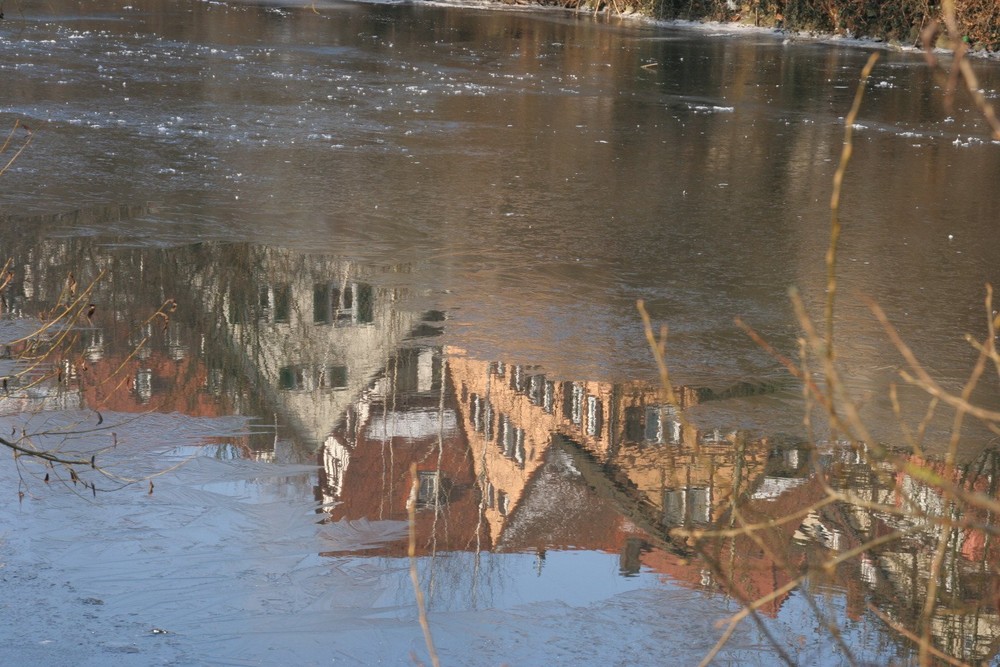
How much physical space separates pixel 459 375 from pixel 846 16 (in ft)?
73.6

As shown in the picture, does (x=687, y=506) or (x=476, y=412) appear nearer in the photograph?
(x=687, y=506)

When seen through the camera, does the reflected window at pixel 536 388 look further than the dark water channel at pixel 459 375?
Yes

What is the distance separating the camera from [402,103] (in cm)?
1528

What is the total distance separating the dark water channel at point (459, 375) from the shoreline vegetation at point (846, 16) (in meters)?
10.3

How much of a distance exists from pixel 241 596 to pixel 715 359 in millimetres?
3318

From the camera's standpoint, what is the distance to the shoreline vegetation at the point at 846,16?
24297mm

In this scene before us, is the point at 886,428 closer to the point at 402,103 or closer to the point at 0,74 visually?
the point at 402,103

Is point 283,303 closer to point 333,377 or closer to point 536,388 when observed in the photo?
point 333,377

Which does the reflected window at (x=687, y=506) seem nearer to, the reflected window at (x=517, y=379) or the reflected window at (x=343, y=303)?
the reflected window at (x=517, y=379)

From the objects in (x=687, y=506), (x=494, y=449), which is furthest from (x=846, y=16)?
(x=687, y=506)

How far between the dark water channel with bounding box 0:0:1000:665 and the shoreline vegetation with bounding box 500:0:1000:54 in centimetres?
1031

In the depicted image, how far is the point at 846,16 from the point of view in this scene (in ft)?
88.2

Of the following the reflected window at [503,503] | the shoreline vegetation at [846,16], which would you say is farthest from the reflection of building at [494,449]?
the shoreline vegetation at [846,16]

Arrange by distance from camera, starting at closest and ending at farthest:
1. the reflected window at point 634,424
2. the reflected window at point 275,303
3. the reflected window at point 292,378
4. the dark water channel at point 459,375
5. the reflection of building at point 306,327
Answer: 1. the dark water channel at point 459,375
2. the reflected window at point 634,424
3. the reflection of building at point 306,327
4. the reflected window at point 292,378
5. the reflected window at point 275,303
